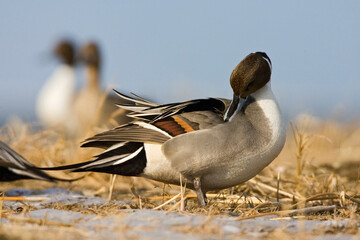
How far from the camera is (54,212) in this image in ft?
9.13

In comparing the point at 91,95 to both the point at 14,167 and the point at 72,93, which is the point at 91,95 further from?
the point at 14,167

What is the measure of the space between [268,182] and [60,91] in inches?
308

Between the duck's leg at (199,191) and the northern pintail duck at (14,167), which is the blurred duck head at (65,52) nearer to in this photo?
the northern pintail duck at (14,167)

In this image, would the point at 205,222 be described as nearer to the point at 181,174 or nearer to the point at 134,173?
the point at 181,174

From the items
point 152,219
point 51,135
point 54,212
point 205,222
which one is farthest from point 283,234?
point 51,135

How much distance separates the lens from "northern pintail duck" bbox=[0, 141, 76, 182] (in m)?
4.16

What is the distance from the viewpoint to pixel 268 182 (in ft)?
14.9

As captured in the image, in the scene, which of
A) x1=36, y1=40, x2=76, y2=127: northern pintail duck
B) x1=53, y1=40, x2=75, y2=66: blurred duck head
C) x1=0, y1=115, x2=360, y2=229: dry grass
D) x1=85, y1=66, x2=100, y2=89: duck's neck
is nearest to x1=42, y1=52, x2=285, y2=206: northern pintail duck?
x1=0, y1=115, x2=360, y2=229: dry grass

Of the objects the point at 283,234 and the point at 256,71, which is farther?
the point at 256,71

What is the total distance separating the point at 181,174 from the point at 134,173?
0.32m

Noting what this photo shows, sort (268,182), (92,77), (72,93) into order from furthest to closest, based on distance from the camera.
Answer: (92,77)
(72,93)
(268,182)

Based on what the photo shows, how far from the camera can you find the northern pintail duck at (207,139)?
122 inches

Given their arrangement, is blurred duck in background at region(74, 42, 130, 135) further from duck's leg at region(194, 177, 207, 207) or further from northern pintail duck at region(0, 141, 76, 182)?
duck's leg at region(194, 177, 207, 207)

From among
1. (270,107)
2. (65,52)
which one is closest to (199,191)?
(270,107)
